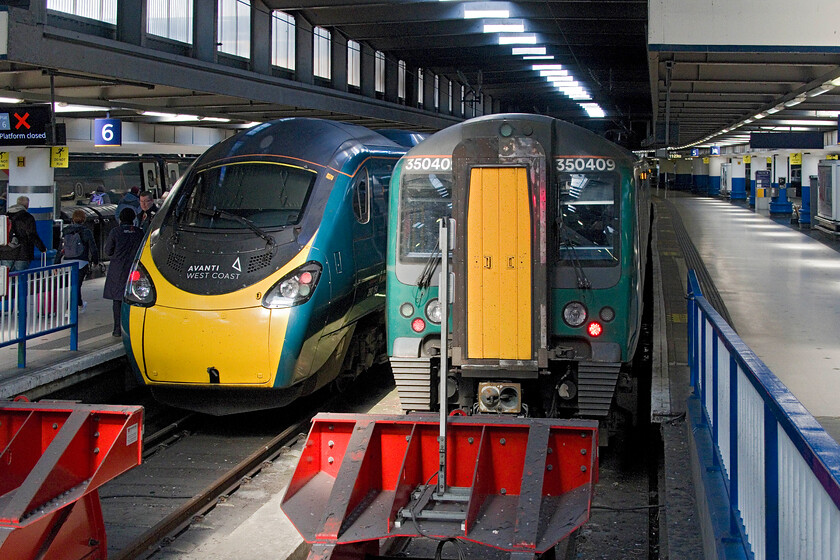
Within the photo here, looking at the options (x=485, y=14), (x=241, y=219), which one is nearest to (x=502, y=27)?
(x=485, y=14)

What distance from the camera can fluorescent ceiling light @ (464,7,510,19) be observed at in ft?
65.4

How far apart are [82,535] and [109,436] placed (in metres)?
0.64

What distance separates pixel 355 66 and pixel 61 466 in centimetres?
2124

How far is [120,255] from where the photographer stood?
454 inches

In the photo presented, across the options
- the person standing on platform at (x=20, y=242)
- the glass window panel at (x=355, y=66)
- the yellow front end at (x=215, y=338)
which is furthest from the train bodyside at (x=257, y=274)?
the glass window panel at (x=355, y=66)

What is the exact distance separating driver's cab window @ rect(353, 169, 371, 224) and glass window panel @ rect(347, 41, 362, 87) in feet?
49.9

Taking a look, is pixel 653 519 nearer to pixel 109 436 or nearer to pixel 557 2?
pixel 109 436

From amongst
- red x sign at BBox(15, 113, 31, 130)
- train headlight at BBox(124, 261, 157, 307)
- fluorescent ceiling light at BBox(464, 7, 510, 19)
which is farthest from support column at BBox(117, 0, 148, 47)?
fluorescent ceiling light at BBox(464, 7, 510, 19)

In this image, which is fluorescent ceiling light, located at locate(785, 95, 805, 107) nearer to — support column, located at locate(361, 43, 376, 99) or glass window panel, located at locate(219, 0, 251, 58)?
glass window panel, located at locate(219, 0, 251, 58)

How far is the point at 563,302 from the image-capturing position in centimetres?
802

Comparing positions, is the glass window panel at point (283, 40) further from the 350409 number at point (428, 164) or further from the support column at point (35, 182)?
the 350409 number at point (428, 164)

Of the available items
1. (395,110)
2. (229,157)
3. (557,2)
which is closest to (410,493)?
(229,157)

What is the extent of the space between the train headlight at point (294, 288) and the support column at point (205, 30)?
805 cm

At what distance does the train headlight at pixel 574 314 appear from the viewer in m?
7.98
